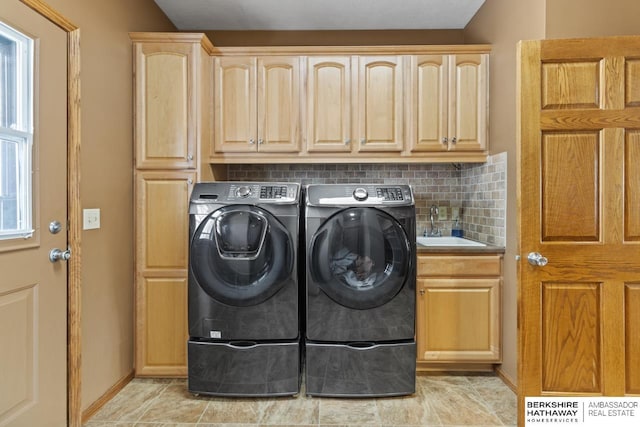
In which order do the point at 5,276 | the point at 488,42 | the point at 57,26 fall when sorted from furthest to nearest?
the point at 488,42 < the point at 57,26 < the point at 5,276

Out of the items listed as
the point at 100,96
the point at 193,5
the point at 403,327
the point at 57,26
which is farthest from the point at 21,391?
the point at 193,5

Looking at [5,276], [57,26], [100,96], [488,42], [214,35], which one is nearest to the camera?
[5,276]

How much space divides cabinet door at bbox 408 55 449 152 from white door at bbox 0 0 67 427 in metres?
2.05

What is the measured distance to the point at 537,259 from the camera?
1767 millimetres

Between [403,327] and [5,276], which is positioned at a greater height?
[5,276]

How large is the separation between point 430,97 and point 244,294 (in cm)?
180

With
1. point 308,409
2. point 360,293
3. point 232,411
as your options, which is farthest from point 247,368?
point 360,293

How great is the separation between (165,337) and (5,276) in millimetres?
1089

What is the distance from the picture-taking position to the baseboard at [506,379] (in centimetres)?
233

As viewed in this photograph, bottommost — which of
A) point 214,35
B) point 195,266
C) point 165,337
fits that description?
point 165,337

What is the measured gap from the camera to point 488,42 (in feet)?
8.71

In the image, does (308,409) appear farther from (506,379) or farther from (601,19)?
(601,19)

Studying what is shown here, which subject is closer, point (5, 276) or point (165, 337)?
point (5, 276)

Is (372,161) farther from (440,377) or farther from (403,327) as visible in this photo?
(440,377)
